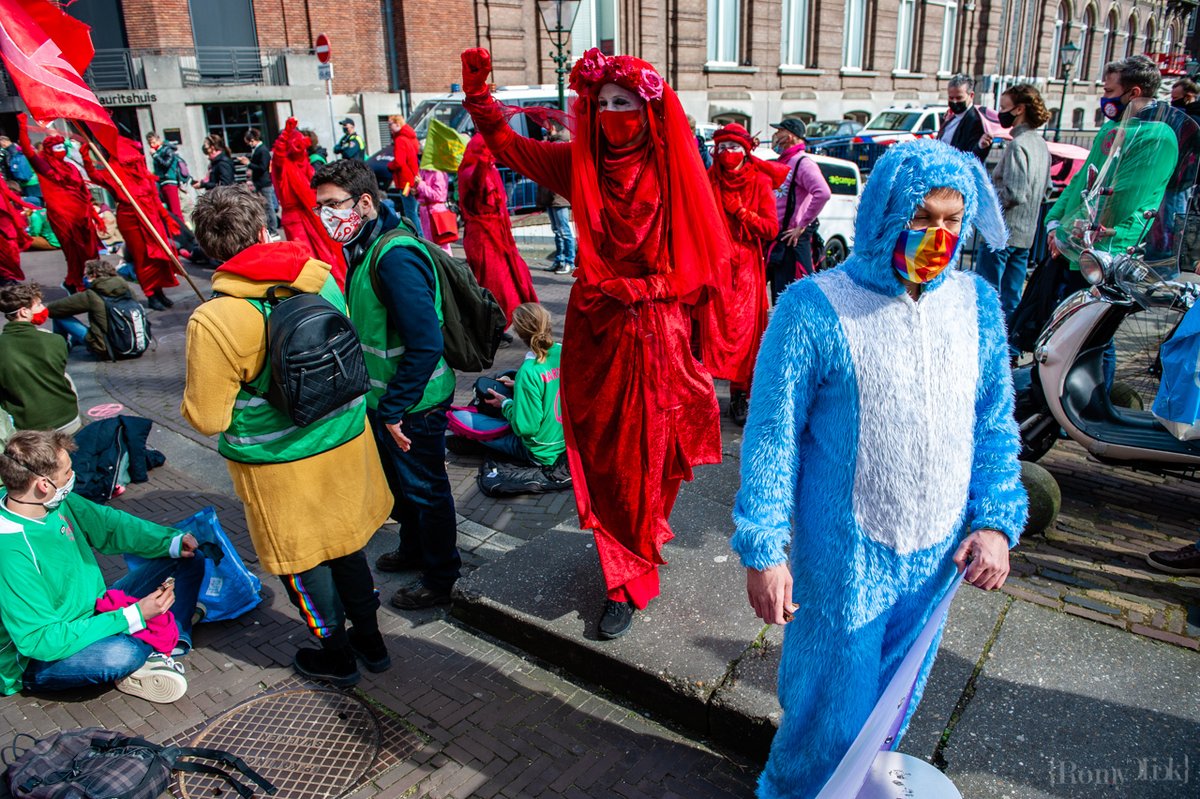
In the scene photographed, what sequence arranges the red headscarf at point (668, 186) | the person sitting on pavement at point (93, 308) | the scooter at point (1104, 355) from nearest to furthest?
the red headscarf at point (668, 186), the scooter at point (1104, 355), the person sitting on pavement at point (93, 308)

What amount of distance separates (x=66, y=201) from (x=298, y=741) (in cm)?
929

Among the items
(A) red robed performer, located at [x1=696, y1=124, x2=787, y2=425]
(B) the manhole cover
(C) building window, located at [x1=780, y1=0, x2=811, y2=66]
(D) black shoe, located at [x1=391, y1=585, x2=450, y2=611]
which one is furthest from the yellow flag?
(C) building window, located at [x1=780, y1=0, x2=811, y2=66]

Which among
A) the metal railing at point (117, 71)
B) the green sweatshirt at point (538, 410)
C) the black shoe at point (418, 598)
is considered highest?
the metal railing at point (117, 71)

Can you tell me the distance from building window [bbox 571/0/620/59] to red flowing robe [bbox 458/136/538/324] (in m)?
18.0

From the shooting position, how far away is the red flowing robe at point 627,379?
10.3 feet

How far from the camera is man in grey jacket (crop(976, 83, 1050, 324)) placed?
6359mm

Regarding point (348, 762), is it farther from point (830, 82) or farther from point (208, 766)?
point (830, 82)

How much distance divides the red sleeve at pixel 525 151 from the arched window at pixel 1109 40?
49132 millimetres

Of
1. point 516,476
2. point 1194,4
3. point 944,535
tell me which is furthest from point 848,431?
point 1194,4

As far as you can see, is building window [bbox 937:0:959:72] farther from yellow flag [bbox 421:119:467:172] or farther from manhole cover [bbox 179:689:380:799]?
manhole cover [bbox 179:689:380:799]

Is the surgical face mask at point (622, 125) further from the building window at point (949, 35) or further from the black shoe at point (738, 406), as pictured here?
the building window at point (949, 35)

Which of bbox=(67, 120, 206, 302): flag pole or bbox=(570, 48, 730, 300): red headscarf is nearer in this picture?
bbox=(570, 48, 730, 300): red headscarf

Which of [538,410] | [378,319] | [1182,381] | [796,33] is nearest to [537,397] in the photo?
[538,410]

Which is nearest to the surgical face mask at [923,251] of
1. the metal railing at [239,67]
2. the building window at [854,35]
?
the metal railing at [239,67]
